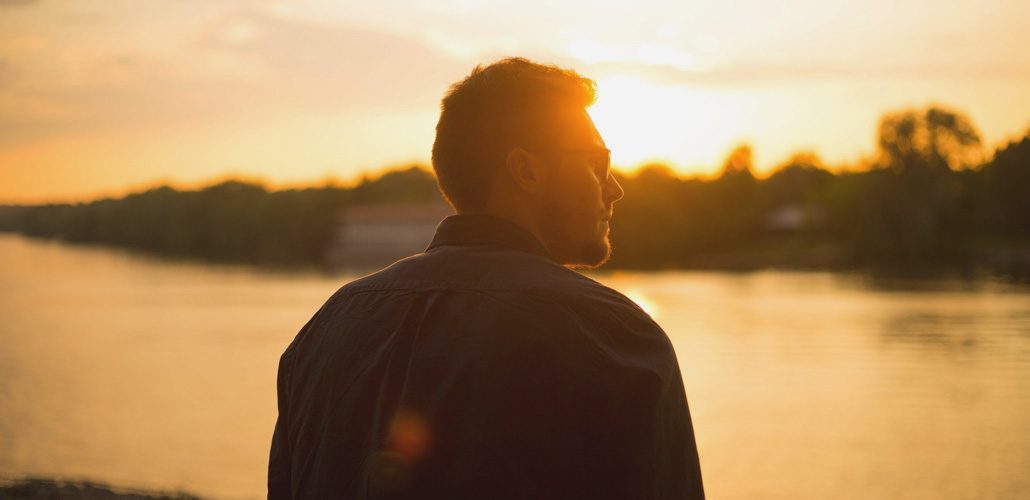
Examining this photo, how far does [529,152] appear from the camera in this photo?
5.50 ft

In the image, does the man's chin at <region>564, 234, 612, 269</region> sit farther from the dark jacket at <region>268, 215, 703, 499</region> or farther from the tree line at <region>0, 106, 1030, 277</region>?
the tree line at <region>0, 106, 1030, 277</region>

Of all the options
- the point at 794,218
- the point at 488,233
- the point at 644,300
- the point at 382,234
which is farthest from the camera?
the point at 382,234

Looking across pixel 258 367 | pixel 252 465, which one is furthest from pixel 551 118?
pixel 258 367

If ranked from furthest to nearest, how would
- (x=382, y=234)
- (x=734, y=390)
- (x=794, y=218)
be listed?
(x=382, y=234) < (x=794, y=218) < (x=734, y=390)

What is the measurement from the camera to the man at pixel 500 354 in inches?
57.2

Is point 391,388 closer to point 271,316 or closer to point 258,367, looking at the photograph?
point 258,367

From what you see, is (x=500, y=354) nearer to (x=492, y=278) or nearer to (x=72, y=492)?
(x=492, y=278)

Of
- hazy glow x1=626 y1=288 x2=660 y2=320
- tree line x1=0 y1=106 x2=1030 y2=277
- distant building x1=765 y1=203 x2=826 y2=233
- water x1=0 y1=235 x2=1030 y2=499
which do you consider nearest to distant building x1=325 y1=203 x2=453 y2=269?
tree line x1=0 y1=106 x2=1030 y2=277

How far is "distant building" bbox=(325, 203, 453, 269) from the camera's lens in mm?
114000

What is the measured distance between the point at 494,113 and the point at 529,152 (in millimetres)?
84

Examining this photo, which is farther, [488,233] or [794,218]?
[794,218]

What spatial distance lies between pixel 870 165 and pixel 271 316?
178 feet

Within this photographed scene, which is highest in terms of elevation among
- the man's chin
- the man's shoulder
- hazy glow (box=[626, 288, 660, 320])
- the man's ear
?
the man's ear

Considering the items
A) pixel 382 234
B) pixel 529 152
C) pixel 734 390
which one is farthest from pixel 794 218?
pixel 529 152
